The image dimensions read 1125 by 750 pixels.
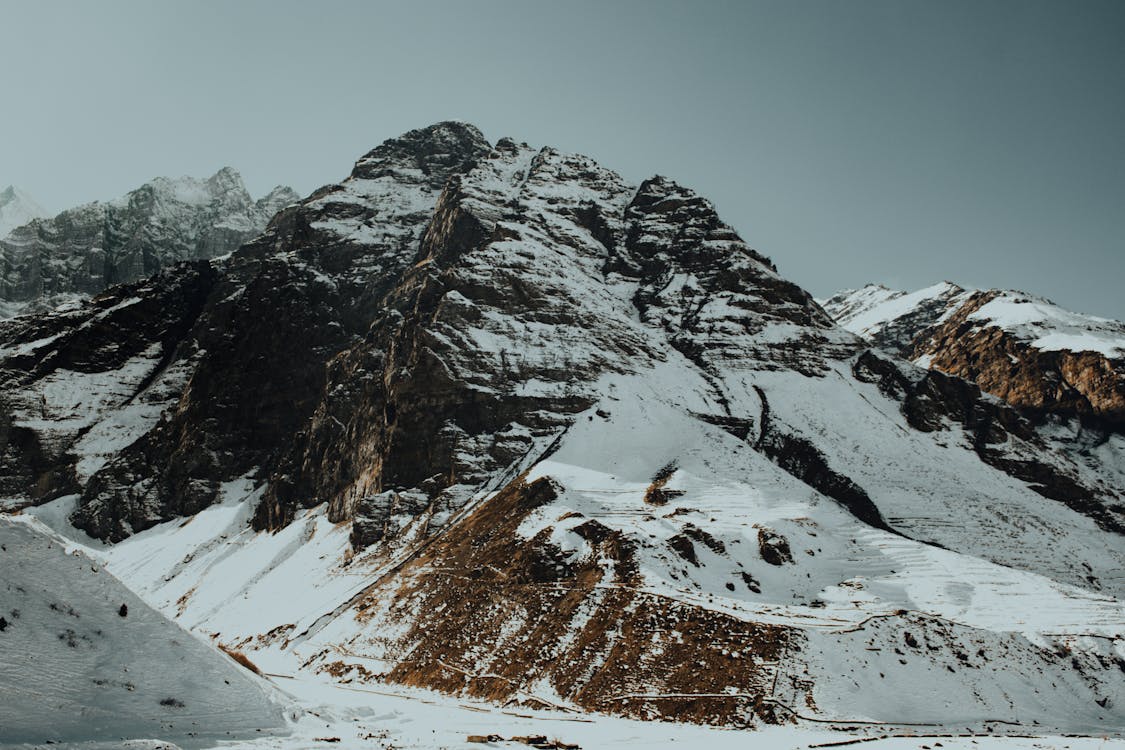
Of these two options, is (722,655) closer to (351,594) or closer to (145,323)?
(351,594)

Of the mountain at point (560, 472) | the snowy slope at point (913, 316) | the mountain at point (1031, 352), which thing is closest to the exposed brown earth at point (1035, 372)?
the mountain at point (1031, 352)

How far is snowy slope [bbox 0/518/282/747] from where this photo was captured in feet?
59.0

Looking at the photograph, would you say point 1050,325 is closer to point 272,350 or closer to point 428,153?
point 428,153

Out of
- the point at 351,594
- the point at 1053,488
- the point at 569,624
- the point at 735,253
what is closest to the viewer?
the point at 569,624

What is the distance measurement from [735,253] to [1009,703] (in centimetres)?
10249

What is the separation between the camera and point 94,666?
1956cm

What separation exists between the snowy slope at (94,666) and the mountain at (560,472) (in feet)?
82.6

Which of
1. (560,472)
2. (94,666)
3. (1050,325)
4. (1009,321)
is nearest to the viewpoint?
(94,666)

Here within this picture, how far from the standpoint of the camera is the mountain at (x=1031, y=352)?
134500mm

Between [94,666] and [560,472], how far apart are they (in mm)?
58667

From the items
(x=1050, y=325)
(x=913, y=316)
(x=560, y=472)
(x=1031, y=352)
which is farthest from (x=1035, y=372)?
(x=560, y=472)

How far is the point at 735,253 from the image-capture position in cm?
13525

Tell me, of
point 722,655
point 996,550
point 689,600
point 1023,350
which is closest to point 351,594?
point 689,600

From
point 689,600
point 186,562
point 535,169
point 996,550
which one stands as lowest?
point 186,562
